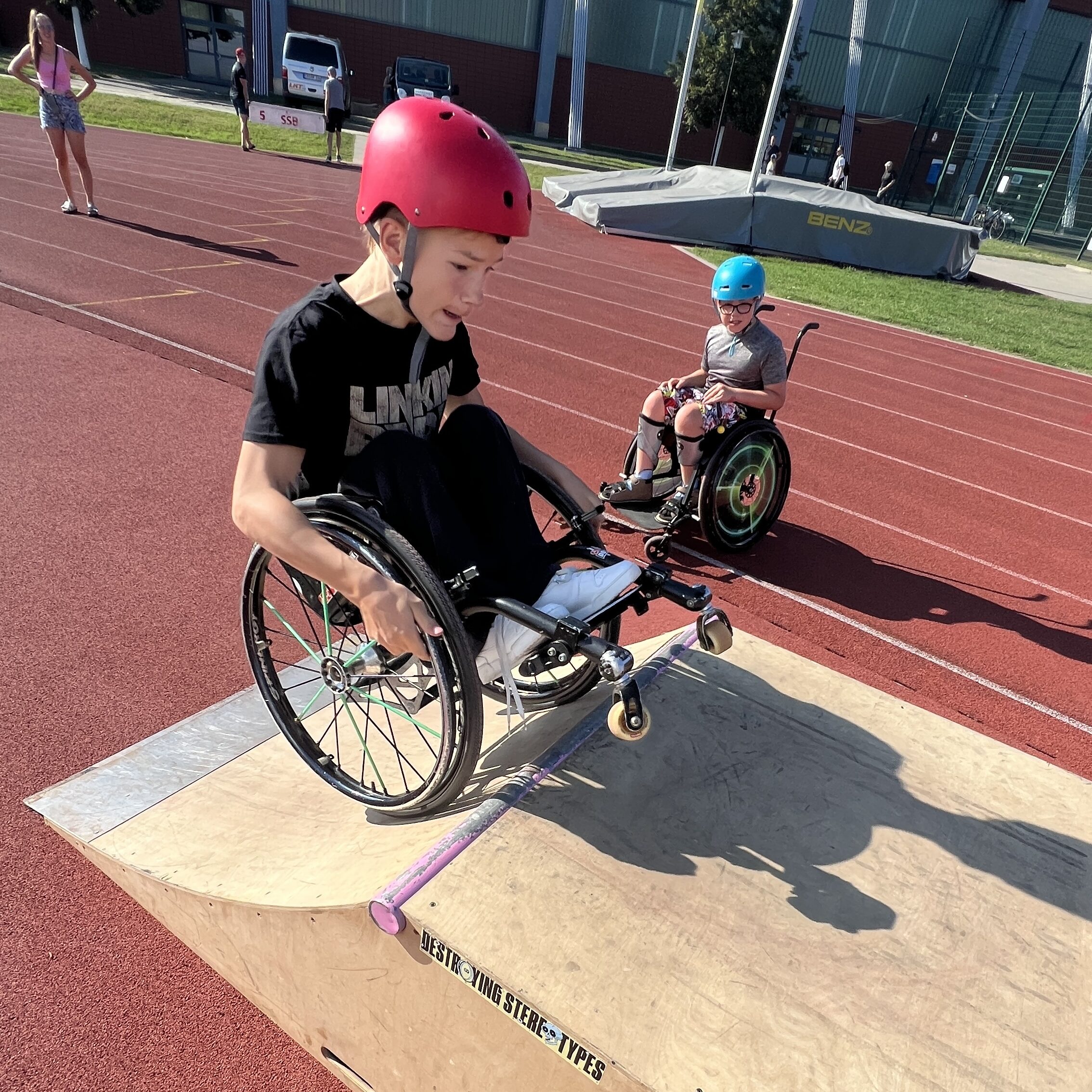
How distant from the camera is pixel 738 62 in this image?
1256 inches

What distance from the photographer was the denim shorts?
8.19 m

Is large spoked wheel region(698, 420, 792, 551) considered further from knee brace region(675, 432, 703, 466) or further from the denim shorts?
the denim shorts

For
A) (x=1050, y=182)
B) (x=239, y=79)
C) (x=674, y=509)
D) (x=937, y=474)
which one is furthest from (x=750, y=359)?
(x=1050, y=182)

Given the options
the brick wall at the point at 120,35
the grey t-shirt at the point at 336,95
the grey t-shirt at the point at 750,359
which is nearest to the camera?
the grey t-shirt at the point at 750,359

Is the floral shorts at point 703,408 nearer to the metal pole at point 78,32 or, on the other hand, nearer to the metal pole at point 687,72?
the metal pole at point 687,72

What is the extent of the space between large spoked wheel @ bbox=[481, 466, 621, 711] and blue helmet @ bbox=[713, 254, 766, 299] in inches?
80.2

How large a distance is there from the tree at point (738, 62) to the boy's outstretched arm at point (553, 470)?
35024mm

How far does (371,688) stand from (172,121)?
924 inches

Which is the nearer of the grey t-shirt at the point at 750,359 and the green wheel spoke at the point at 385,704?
the green wheel spoke at the point at 385,704

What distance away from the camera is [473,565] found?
6.41 ft

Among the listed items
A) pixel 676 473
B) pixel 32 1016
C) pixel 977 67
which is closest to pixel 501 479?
pixel 32 1016

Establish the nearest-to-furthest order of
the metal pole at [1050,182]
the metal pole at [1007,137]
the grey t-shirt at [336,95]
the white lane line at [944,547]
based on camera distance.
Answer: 1. the white lane line at [944,547]
2. the grey t-shirt at [336,95]
3. the metal pole at [1050,182]
4. the metal pole at [1007,137]

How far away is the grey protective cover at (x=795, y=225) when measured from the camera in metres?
14.9

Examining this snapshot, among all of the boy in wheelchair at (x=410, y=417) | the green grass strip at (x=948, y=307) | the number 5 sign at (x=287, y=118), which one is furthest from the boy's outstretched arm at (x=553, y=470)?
the number 5 sign at (x=287, y=118)
